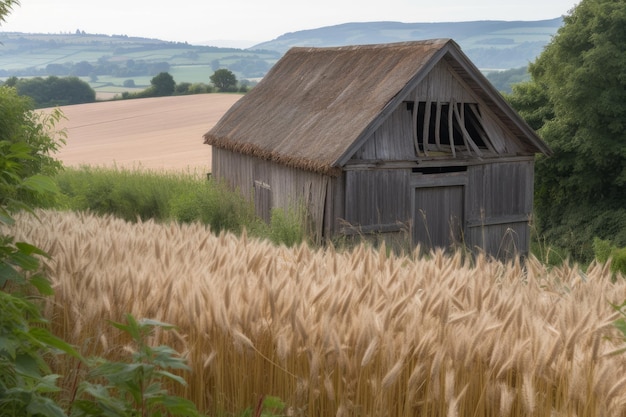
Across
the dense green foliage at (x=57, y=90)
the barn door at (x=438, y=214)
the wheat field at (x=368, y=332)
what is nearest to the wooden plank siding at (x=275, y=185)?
the barn door at (x=438, y=214)

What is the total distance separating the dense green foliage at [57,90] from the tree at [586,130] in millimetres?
50739

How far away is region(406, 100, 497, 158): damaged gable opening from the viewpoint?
59.9 feet

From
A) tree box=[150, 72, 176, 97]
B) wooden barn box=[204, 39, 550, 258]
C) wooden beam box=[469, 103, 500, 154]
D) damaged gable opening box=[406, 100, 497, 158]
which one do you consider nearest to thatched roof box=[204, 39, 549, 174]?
wooden barn box=[204, 39, 550, 258]

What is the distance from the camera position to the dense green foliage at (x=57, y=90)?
74.2 m

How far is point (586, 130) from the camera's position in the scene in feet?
104

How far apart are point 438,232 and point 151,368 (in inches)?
620

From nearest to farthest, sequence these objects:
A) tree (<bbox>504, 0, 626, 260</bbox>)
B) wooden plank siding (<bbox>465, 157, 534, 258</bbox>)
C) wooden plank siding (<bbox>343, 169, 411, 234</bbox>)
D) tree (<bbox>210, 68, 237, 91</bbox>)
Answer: wooden plank siding (<bbox>343, 169, 411, 234</bbox>), wooden plank siding (<bbox>465, 157, 534, 258</bbox>), tree (<bbox>504, 0, 626, 260</bbox>), tree (<bbox>210, 68, 237, 91</bbox>)

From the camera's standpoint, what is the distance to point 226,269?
539 cm

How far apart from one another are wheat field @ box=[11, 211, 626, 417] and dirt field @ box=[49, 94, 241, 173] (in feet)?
104

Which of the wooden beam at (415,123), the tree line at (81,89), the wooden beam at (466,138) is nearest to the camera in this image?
the wooden beam at (415,123)

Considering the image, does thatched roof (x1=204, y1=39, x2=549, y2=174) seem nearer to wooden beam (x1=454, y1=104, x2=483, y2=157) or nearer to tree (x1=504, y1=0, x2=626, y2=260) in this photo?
wooden beam (x1=454, y1=104, x2=483, y2=157)

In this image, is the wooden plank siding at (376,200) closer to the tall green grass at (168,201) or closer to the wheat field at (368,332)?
the tall green grass at (168,201)


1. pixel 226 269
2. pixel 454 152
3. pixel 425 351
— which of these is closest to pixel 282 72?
pixel 454 152

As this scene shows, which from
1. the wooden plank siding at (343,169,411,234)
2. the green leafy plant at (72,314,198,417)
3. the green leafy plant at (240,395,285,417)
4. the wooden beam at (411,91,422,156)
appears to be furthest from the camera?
the wooden beam at (411,91,422,156)
